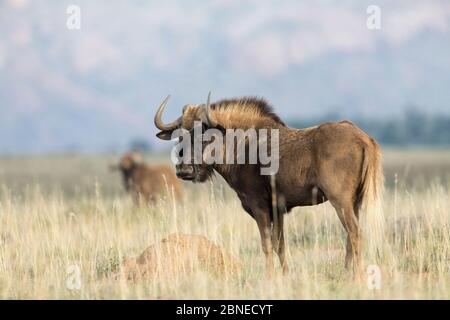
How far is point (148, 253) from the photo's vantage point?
406 inches

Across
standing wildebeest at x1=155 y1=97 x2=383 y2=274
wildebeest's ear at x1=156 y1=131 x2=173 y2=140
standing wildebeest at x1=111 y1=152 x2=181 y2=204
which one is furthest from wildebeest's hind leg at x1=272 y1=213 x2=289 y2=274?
standing wildebeest at x1=111 y1=152 x2=181 y2=204

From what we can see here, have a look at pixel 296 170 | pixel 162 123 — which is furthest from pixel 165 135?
pixel 296 170

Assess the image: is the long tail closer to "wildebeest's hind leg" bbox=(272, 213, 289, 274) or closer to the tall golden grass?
the tall golden grass

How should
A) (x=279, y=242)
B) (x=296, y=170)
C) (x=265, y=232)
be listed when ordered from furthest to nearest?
(x=279, y=242)
(x=265, y=232)
(x=296, y=170)

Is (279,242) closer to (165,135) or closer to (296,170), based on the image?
(296,170)

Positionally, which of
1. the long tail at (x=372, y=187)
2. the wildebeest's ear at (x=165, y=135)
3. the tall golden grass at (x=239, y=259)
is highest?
the wildebeest's ear at (x=165, y=135)

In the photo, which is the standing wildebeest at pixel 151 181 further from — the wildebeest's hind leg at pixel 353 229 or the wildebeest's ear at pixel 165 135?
the wildebeest's hind leg at pixel 353 229

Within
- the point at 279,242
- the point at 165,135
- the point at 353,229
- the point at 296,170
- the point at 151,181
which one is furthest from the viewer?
the point at 151,181

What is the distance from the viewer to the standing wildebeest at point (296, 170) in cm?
948

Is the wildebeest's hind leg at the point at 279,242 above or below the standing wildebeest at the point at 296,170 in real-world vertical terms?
below

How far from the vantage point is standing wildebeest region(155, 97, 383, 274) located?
31.1 ft

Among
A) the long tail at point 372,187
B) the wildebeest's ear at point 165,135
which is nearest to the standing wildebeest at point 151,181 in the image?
the wildebeest's ear at point 165,135

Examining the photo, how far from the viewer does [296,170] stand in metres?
9.84
